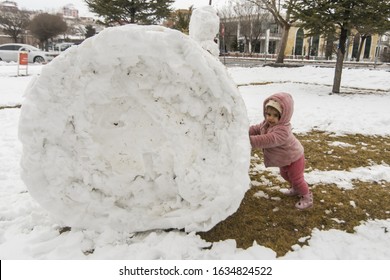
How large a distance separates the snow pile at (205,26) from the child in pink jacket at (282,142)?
4.62 m

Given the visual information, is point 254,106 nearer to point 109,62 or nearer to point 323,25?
point 323,25

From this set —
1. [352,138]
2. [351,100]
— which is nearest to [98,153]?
[352,138]

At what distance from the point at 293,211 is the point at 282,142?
68 cm

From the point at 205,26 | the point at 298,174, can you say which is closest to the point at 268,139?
the point at 298,174

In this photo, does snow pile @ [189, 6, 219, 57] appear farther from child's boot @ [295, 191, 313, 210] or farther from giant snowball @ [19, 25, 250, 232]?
giant snowball @ [19, 25, 250, 232]

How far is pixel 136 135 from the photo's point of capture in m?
2.73

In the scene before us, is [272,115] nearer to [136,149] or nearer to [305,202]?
[305,202]

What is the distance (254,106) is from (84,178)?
6539 mm

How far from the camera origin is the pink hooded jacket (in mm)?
2986

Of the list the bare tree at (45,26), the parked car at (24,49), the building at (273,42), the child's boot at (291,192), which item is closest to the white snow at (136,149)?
the child's boot at (291,192)

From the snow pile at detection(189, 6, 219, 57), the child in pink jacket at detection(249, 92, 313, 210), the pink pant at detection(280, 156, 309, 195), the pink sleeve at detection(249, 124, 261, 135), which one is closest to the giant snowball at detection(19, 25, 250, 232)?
the child in pink jacket at detection(249, 92, 313, 210)

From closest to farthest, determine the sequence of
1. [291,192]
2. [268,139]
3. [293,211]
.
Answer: [268,139] < [293,211] < [291,192]

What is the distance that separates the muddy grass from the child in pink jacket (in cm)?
21

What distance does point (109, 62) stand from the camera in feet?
8.07
